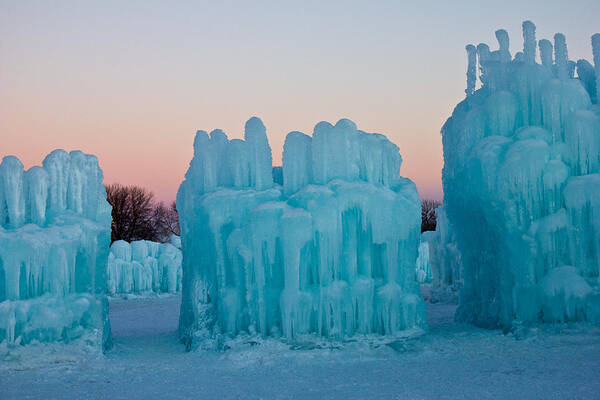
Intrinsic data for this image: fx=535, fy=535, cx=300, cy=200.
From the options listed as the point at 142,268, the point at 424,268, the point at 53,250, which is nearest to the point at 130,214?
the point at 142,268

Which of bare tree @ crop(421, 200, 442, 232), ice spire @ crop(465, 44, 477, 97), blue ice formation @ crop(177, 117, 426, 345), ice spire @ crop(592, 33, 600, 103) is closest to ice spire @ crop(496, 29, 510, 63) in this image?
ice spire @ crop(465, 44, 477, 97)

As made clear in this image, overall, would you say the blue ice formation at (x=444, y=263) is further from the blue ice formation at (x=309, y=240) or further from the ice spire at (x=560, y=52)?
the blue ice formation at (x=309, y=240)

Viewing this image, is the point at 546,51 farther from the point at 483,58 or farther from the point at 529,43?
the point at 483,58

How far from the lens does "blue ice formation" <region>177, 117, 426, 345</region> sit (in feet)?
43.0

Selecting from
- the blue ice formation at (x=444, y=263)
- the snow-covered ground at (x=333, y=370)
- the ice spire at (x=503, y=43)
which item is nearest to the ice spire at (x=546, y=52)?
the ice spire at (x=503, y=43)

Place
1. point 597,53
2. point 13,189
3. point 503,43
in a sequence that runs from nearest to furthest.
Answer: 1. point 13,189
2. point 597,53
3. point 503,43

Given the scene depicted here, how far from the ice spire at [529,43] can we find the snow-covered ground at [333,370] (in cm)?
779

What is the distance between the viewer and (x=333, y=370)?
11.2 m

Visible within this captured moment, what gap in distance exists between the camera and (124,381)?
10.8m

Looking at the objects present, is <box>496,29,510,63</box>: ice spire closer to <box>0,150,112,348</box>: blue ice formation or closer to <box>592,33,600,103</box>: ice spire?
<box>592,33,600,103</box>: ice spire

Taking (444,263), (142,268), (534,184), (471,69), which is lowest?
(444,263)

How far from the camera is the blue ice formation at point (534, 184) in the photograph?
44.7 ft

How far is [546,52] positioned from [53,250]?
14785 millimetres

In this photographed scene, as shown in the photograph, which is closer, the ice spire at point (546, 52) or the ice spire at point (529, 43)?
the ice spire at point (529, 43)
